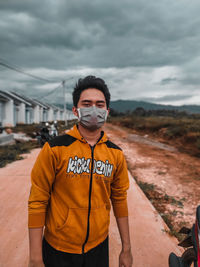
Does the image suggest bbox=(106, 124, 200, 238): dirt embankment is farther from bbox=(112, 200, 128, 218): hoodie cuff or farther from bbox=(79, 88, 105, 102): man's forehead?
bbox=(79, 88, 105, 102): man's forehead

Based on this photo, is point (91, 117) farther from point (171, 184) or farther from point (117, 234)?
point (171, 184)

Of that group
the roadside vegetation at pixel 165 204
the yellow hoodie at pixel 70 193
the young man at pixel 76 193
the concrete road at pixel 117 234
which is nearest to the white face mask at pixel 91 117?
the young man at pixel 76 193

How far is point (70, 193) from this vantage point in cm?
124

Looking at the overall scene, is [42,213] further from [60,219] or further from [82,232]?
[82,232]

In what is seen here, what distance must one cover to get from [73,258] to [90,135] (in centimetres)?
88

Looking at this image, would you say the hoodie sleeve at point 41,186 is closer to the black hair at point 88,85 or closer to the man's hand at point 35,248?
the man's hand at point 35,248

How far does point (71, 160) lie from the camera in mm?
1249

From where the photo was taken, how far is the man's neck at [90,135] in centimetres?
139

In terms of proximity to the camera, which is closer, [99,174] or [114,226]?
[99,174]

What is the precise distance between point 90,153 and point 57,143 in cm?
25

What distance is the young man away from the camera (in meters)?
1.20

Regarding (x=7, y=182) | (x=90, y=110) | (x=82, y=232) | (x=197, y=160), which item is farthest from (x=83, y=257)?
(x=197, y=160)

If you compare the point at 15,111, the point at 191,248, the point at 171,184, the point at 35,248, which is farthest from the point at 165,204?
the point at 15,111

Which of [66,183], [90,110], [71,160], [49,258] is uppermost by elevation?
[90,110]
